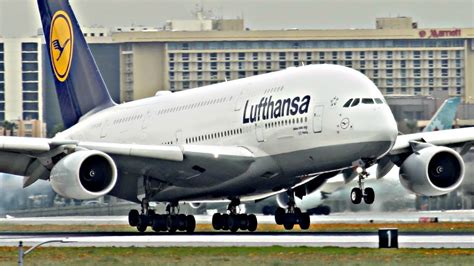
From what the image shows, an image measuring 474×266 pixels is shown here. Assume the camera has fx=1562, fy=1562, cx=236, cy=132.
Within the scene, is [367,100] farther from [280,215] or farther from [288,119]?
[280,215]

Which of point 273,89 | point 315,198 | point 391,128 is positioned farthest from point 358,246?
point 315,198

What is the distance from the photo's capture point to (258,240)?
47.4 m

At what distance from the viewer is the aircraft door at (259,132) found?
5147cm

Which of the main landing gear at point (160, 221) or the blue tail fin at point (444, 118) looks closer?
the main landing gear at point (160, 221)

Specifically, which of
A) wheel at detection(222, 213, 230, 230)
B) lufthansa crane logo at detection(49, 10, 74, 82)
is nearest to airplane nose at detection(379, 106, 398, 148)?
wheel at detection(222, 213, 230, 230)

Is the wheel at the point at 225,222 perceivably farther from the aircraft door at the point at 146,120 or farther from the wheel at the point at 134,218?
the aircraft door at the point at 146,120

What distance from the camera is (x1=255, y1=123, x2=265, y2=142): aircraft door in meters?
51.5

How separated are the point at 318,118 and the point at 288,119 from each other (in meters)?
1.40

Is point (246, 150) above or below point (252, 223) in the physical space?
above

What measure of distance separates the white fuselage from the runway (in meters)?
2.50

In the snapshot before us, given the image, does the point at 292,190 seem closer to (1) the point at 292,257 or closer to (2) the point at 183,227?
(2) the point at 183,227

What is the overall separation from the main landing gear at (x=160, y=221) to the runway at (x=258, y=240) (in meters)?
0.62

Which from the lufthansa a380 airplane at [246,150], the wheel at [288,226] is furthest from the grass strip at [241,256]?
the wheel at [288,226]

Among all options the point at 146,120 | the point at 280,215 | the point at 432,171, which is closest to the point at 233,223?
the point at 280,215
